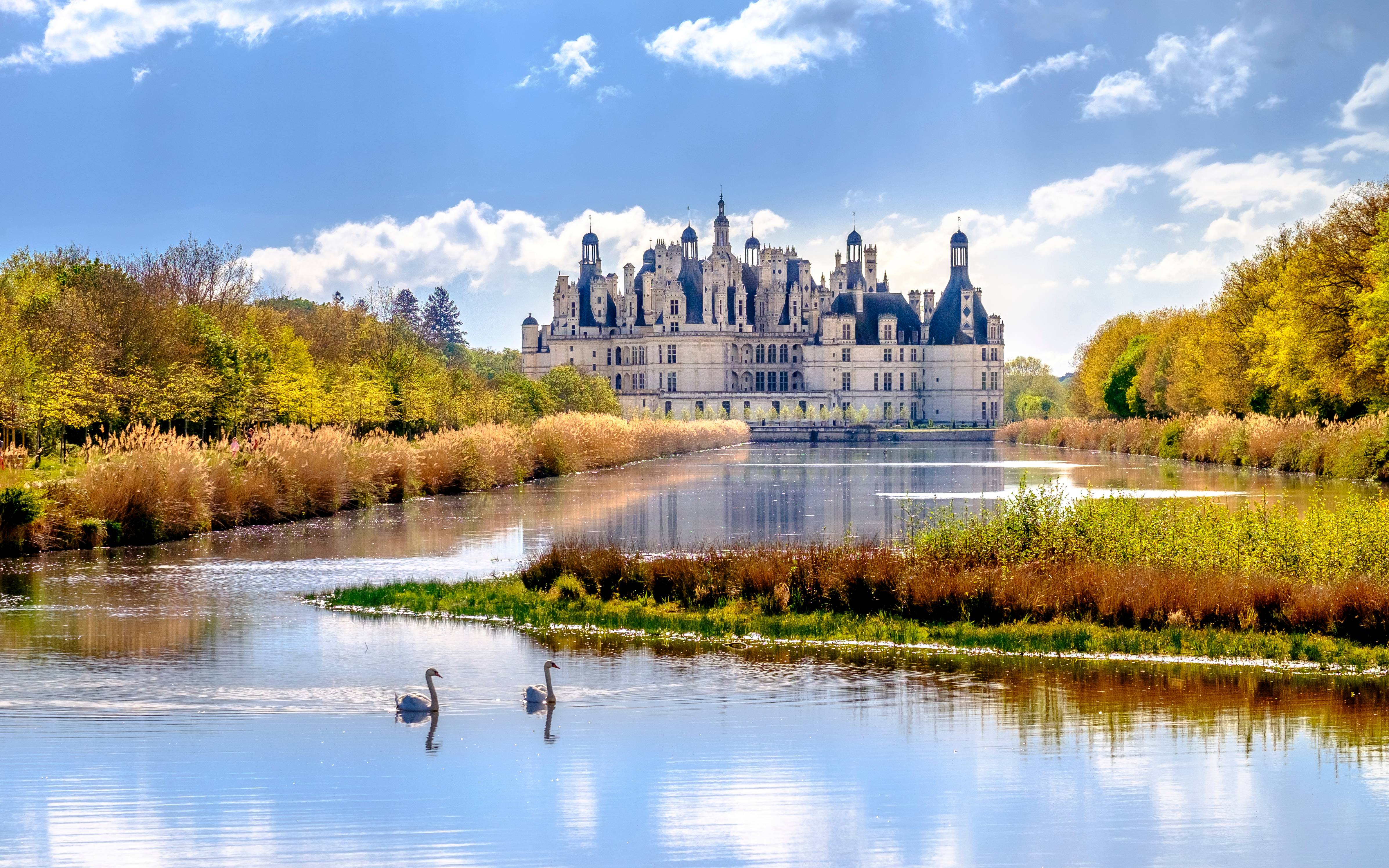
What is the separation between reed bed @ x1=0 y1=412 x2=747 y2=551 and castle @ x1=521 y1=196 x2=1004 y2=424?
88440mm

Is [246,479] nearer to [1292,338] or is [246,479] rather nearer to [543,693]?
[543,693]

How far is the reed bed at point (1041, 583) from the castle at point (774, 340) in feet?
376

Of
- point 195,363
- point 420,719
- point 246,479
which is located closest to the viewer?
point 420,719

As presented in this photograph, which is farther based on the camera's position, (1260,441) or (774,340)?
(774,340)

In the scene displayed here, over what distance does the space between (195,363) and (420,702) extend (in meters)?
27.0

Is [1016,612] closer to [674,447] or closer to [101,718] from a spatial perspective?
[101,718]

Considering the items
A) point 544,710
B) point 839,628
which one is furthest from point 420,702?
point 839,628

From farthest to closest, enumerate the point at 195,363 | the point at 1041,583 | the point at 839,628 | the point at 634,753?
the point at 195,363 < the point at 1041,583 < the point at 839,628 < the point at 634,753

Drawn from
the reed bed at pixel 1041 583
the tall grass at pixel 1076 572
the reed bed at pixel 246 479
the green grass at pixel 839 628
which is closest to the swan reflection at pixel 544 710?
the green grass at pixel 839 628

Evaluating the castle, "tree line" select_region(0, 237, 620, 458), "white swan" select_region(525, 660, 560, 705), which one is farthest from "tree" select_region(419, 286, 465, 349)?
"white swan" select_region(525, 660, 560, 705)

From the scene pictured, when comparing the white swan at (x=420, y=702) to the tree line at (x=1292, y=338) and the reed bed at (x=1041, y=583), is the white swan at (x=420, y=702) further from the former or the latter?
the tree line at (x=1292, y=338)

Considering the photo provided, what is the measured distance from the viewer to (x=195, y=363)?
35781 mm

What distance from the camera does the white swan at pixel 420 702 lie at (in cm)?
1080

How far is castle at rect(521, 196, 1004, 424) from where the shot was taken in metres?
134
